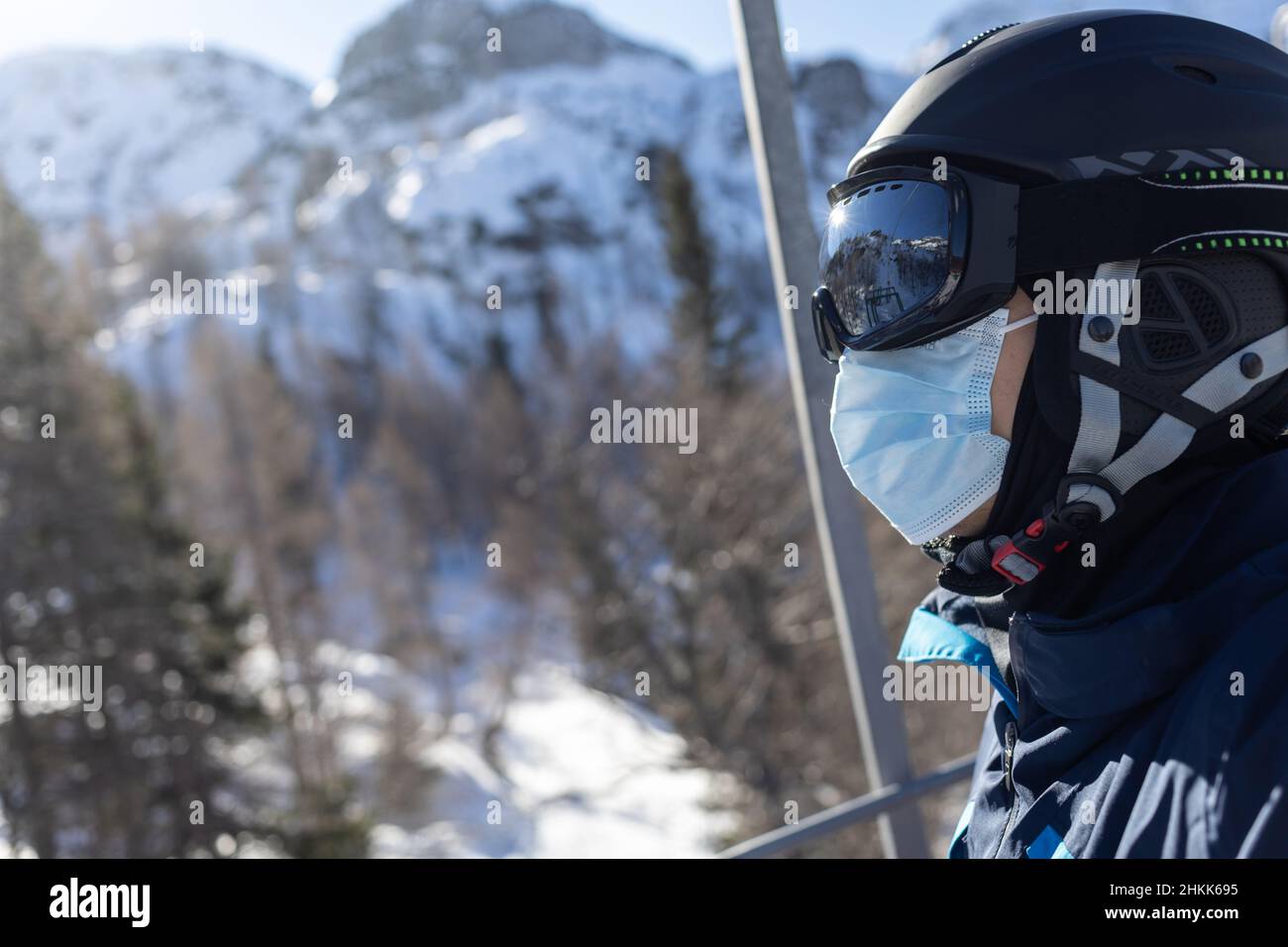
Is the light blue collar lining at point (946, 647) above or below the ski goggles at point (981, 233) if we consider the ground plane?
below

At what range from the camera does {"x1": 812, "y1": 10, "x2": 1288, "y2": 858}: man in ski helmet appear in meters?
1.17

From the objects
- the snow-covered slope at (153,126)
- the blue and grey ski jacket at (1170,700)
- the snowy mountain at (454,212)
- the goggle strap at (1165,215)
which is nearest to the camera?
the blue and grey ski jacket at (1170,700)

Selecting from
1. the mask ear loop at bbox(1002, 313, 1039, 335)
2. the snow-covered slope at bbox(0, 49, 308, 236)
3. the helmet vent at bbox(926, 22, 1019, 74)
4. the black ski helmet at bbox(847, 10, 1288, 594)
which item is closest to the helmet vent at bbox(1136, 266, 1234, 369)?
the black ski helmet at bbox(847, 10, 1288, 594)

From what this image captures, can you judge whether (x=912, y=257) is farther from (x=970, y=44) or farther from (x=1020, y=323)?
(x=970, y=44)

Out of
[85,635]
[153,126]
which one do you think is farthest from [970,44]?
[153,126]

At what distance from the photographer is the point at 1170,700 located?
1121 mm

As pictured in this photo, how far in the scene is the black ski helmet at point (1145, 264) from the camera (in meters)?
1.31

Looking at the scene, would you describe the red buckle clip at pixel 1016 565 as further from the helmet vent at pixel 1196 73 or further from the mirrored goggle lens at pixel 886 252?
the helmet vent at pixel 1196 73

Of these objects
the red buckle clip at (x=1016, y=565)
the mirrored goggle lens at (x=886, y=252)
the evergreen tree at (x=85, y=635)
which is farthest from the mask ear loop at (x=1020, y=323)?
the evergreen tree at (x=85, y=635)

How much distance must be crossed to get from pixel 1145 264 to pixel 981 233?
22 cm

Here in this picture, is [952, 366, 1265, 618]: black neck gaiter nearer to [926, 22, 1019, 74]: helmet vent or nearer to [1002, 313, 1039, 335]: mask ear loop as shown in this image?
[1002, 313, 1039, 335]: mask ear loop

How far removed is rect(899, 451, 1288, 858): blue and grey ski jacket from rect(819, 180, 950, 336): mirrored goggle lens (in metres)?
0.48

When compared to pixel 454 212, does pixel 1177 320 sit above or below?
below
